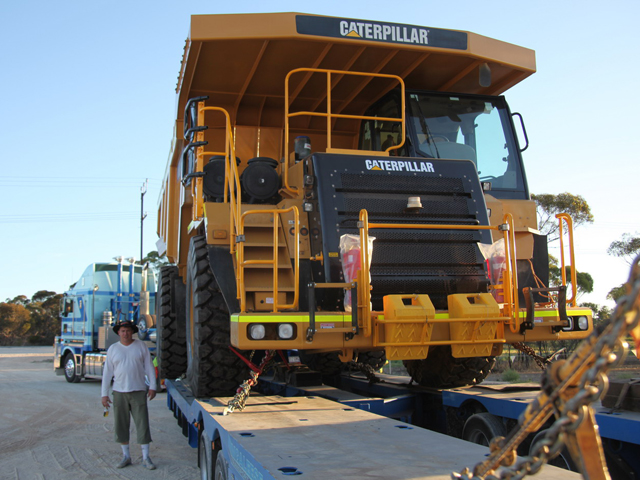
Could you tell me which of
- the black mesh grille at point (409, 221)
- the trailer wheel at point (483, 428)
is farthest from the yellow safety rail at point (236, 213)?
the trailer wheel at point (483, 428)

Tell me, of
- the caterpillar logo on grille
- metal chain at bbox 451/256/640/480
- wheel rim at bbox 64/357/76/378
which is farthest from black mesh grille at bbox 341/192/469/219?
wheel rim at bbox 64/357/76/378

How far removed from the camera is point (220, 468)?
4.37m

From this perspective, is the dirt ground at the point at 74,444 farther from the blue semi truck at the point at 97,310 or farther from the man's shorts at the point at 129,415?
the blue semi truck at the point at 97,310

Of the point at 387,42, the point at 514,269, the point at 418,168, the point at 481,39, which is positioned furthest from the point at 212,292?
the point at 481,39

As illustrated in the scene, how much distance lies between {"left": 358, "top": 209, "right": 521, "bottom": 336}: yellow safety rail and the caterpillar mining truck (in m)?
0.01

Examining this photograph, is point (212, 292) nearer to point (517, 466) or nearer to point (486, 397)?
point (486, 397)

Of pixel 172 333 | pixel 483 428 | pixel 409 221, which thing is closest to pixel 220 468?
pixel 483 428

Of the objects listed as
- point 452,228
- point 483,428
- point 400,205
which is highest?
point 400,205

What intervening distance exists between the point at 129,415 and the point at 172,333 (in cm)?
211

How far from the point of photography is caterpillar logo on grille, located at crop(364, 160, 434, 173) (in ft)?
18.9

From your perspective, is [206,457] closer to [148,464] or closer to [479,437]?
[148,464]

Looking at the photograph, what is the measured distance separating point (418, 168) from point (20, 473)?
5264 millimetres

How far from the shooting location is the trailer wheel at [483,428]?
4758 mm

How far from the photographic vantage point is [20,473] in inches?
254
